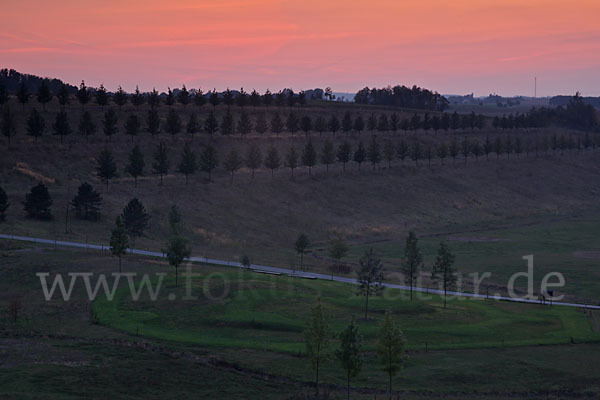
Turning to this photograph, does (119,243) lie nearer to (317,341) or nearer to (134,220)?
(134,220)

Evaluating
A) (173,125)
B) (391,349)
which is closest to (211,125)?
(173,125)

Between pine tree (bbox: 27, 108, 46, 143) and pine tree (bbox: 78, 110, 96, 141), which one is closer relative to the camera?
pine tree (bbox: 27, 108, 46, 143)

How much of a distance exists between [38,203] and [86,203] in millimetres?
6484

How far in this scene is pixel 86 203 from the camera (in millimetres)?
98750

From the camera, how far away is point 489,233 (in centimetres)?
12000

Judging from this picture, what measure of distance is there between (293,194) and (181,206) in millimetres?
27047

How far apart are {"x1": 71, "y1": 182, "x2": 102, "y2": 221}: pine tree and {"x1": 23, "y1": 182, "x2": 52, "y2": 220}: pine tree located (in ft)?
13.0

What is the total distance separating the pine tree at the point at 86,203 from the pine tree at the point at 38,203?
13.0 feet

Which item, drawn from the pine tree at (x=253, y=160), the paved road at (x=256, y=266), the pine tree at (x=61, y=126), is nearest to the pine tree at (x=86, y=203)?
the paved road at (x=256, y=266)

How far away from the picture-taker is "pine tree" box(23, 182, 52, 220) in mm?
95375

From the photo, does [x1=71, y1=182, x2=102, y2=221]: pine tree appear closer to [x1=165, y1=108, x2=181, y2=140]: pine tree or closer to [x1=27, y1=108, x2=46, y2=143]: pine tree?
[x1=27, y1=108, x2=46, y2=143]: pine tree

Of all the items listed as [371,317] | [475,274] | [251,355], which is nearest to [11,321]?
[251,355]

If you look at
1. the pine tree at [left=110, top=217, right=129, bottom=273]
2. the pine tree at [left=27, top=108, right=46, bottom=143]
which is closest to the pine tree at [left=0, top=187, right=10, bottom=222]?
the pine tree at [left=110, top=217, right=129, bottom=273]

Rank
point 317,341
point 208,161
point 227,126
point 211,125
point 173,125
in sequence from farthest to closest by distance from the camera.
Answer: point 227,126 → point 211,125 → point 173,125 → point 208,161 → point 317,341
